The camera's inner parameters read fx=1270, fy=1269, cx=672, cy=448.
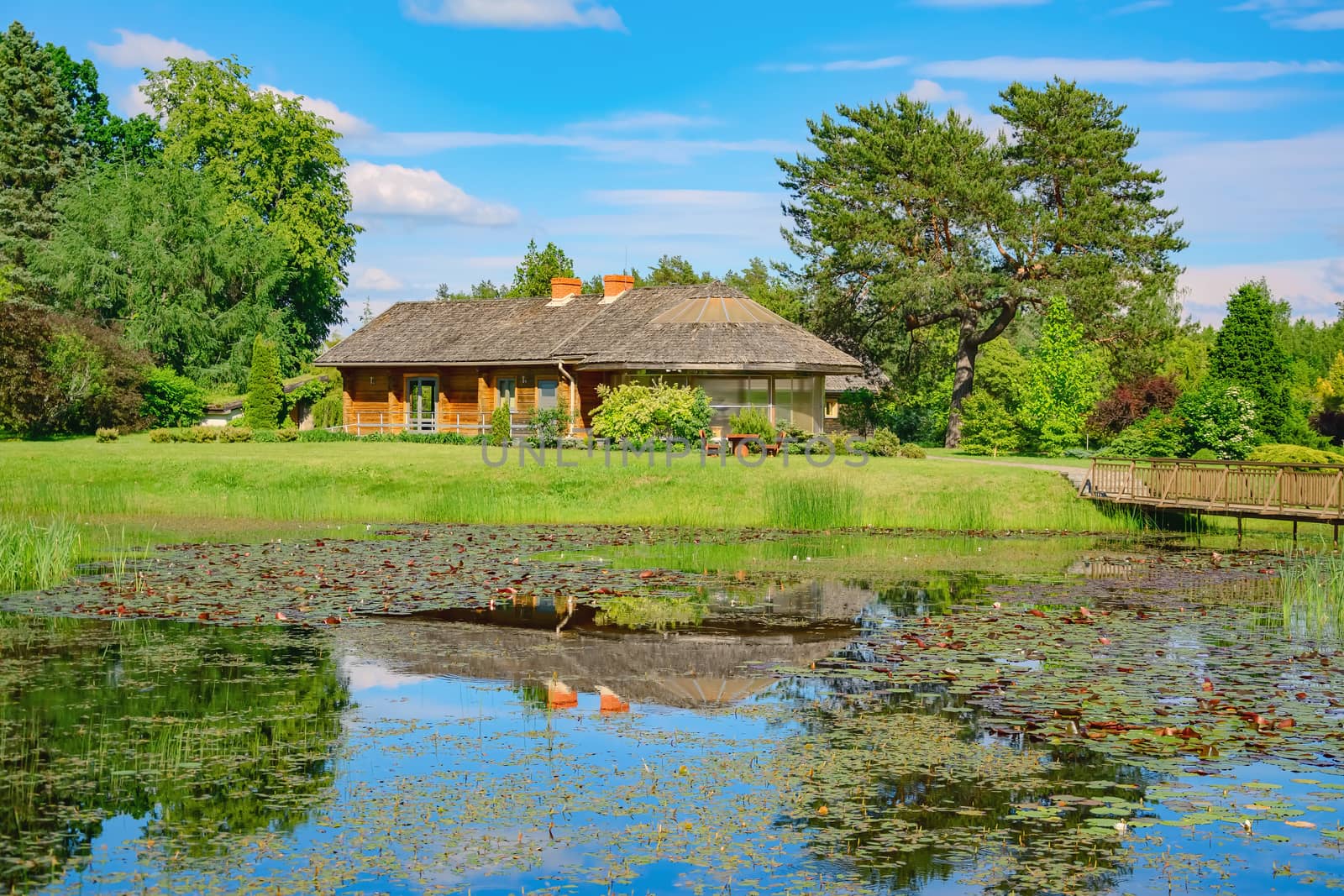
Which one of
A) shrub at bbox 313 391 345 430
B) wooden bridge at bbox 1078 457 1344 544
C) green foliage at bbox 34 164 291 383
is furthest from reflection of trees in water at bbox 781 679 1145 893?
green foliage at bbox 34 164 291 383

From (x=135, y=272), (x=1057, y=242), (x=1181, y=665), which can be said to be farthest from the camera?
(x=135, y=272)

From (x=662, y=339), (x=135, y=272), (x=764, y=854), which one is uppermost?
(x=135, y=272)

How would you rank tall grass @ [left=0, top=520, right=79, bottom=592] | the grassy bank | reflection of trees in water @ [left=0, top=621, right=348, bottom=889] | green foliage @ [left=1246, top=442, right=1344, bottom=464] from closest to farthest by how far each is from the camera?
reflection of trees in water @ [left=0, top=621, right=348, bottom=889]
tall grass @ [left=0, top=520, right=79, bottom=592]
the grassy bank
green foliage @ [left=1246, top=442, right=1344, bottom=464]

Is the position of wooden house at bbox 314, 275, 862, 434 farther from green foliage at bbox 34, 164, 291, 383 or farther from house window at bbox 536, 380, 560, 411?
green foliage at bbox 34, 164, 291, 383

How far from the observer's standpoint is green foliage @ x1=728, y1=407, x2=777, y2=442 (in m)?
36.2

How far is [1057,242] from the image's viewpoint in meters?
44.0

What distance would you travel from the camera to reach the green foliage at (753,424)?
36.2 metres

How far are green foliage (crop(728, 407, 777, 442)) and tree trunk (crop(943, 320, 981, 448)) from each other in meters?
12.2

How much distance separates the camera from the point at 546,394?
144ft

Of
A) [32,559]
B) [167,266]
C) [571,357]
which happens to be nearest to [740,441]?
[571,357]

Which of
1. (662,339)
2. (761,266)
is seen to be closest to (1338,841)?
(662,339)

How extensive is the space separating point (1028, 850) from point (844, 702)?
3.80m

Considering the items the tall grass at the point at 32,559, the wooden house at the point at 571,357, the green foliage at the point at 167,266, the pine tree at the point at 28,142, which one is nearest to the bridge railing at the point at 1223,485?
the wooden house at the point at 571,357

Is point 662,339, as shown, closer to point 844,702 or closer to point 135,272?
point 135,272
